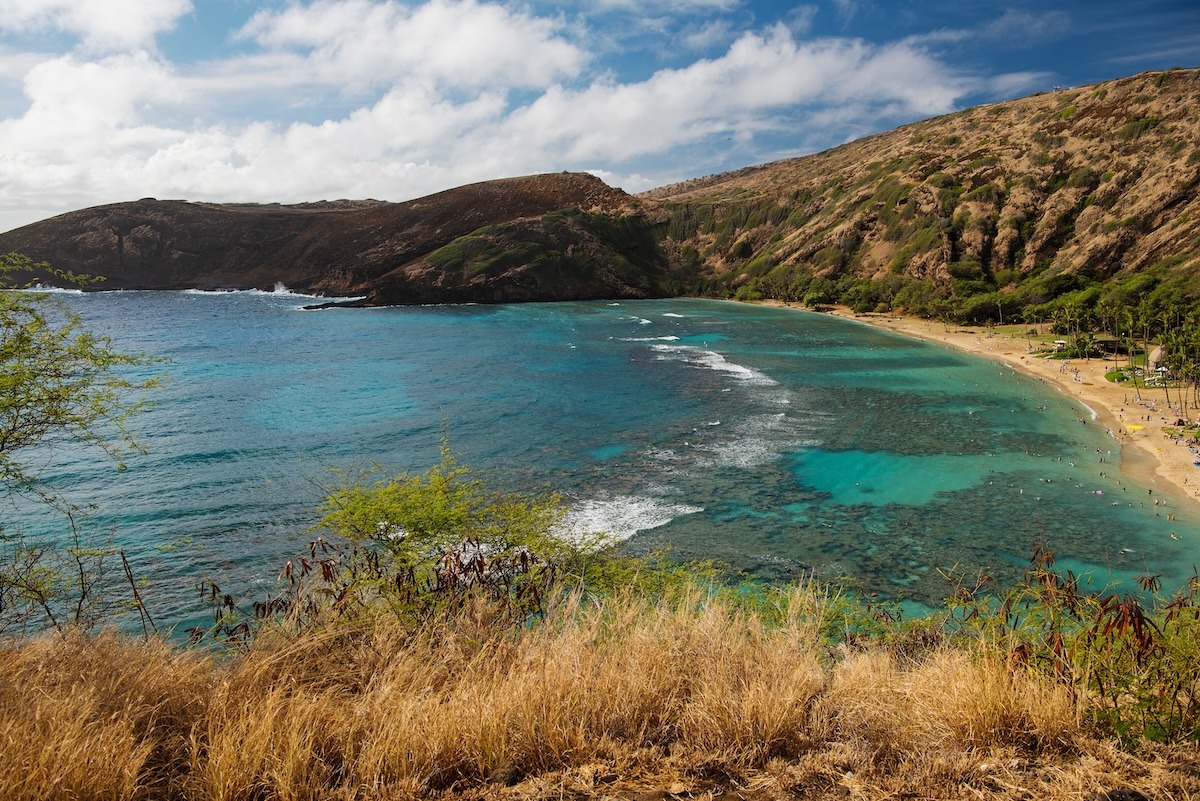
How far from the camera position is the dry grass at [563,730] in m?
5.13

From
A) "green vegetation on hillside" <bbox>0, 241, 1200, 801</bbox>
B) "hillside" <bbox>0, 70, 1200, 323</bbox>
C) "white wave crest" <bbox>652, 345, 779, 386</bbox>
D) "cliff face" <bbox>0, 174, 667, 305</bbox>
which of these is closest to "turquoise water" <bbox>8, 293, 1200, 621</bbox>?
"white wave crest" <bbox>652, 345, 779, 386</bbox>

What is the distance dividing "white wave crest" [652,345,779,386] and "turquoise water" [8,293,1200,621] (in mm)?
588

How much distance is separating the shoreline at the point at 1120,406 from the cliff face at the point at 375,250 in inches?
3606

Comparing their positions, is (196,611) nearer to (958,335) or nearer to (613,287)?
(958,335)

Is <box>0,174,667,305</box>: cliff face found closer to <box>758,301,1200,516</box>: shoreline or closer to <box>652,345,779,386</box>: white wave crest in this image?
<box>652,345,779,386</box>: white wave crest

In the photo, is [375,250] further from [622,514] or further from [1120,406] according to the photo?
[1120,406]

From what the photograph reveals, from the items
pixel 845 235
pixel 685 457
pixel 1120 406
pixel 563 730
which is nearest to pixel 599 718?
pixel 563 730

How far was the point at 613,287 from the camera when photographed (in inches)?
6437

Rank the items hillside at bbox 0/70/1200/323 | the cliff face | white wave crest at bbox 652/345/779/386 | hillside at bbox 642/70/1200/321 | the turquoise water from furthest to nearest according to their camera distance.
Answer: the cliff face < hillside at bbox 0/70/1200/323 < hillside at bbox 642/70/1200/321 < white wave crest at bbox 652/345/779/386 < the turquoise water

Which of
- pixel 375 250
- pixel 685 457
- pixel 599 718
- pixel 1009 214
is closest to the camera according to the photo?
pixel 599 718

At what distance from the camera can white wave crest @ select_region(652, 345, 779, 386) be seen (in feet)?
207

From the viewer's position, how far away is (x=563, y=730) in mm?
5758

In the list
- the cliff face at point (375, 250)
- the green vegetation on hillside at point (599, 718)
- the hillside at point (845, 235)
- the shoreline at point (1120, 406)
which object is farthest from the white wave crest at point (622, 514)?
the cliff face at point (375, 250)

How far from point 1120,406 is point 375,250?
170110 millimetres
